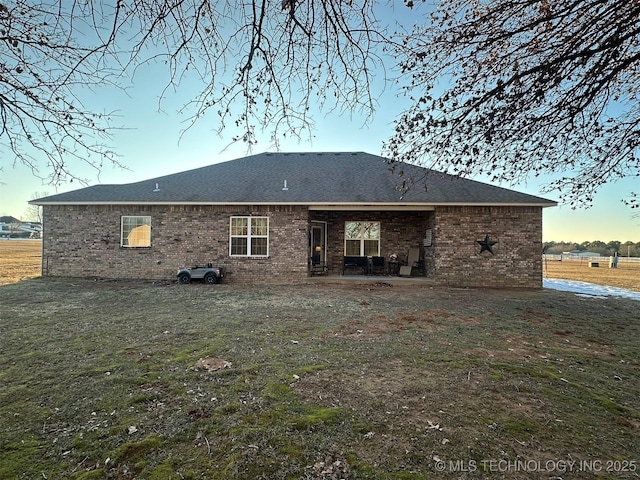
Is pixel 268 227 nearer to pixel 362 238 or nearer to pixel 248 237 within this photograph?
pixel 248 237

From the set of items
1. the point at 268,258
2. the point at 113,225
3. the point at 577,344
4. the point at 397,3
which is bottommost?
the point at 577,344

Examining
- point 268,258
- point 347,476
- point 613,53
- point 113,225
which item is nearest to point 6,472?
point 347,476

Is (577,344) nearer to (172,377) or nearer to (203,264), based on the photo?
(172,377)

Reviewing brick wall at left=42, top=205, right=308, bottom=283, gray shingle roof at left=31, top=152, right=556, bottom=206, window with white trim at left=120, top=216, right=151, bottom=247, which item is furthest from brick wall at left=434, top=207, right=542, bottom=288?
window with white trim at left=120, top=216, right=151, bottom=247

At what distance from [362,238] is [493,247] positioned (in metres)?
5.19

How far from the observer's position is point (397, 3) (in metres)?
3.31

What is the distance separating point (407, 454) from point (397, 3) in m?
3.92

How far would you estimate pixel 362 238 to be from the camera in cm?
1520

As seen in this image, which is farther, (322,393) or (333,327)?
(333,327)

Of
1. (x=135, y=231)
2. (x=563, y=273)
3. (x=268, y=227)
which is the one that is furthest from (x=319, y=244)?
(x=563, y=273)
